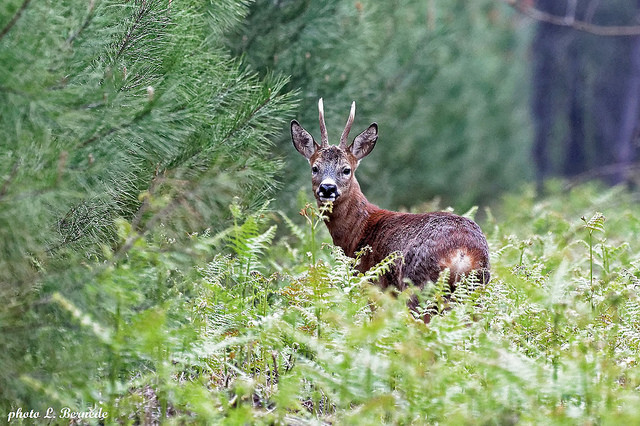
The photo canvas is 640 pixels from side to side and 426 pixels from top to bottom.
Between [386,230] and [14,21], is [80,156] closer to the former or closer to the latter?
[14,21]

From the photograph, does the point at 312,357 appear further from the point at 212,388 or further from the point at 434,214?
the point at 434,214

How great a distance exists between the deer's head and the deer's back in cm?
86

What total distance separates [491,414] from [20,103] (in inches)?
88.5

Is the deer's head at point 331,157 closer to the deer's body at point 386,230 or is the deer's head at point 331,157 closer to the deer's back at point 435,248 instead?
the deer's body at point 386,230

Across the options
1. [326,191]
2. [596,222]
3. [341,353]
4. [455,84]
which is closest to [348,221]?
[326,191]

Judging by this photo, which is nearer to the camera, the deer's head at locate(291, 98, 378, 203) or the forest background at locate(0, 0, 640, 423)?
the forest background at locate(0, 0, 640, 423)

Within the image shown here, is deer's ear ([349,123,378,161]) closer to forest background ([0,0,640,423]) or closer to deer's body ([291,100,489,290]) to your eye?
deer's body ([291,100,489,290])

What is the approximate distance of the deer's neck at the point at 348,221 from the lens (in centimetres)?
713

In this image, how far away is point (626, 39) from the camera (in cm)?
4097

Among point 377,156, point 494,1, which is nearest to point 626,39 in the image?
point 494,1

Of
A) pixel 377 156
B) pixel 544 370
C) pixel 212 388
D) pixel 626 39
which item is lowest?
pixel 212 388

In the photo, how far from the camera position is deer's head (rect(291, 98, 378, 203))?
7.05m

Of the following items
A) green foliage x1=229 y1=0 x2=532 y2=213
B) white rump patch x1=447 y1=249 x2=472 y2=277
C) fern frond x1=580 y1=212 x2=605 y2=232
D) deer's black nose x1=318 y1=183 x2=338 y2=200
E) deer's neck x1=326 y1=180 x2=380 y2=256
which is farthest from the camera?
green foliage x1=229 y1=0 x2=532 y2=213

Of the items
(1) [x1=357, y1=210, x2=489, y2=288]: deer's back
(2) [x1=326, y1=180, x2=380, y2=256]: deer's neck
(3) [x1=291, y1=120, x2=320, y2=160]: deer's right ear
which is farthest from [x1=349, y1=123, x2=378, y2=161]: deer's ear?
(1) [x1=357, y1=210, x2=489, y2=288]: deer's back
